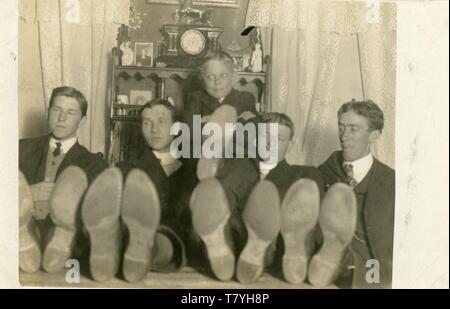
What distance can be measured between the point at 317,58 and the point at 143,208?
846 mm

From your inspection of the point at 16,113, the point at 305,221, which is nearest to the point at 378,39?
the point at 305,221

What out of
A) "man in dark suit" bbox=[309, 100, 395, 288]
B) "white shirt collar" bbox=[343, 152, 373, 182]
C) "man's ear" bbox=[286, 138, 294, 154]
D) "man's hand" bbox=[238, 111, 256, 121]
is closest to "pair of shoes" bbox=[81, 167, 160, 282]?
"man's hand" bbox=[238, 111, 256, 121]

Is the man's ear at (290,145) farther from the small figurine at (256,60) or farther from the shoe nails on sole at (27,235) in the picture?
the shoe nails on sole at (27,235)

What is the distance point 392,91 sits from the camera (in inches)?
84.2

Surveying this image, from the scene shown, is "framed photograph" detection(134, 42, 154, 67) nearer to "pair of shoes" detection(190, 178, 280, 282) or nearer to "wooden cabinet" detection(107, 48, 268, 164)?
"wooden cabinet" detection(107, 48, 268, 164)

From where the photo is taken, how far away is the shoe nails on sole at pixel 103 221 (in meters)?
1.99

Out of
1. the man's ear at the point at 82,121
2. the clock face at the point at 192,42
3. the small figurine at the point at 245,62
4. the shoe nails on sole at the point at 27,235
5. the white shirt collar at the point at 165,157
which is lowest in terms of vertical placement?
the shoe nails on sole at the point at 27,235

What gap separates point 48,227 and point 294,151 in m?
0.93

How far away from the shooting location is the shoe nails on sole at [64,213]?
200 cm

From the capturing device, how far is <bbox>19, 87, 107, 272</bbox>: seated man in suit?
2.01 m

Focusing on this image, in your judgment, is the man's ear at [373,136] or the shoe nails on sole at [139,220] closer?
the shoe nails on sole at [139,220]

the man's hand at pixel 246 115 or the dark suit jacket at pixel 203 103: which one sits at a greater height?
the dark suit jacket at pixel 203 103

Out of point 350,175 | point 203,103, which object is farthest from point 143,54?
point 350,175

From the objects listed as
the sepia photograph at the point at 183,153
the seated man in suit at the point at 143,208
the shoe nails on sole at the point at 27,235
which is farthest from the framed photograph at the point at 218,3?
the shoe nails on sole at the point at 27,235
